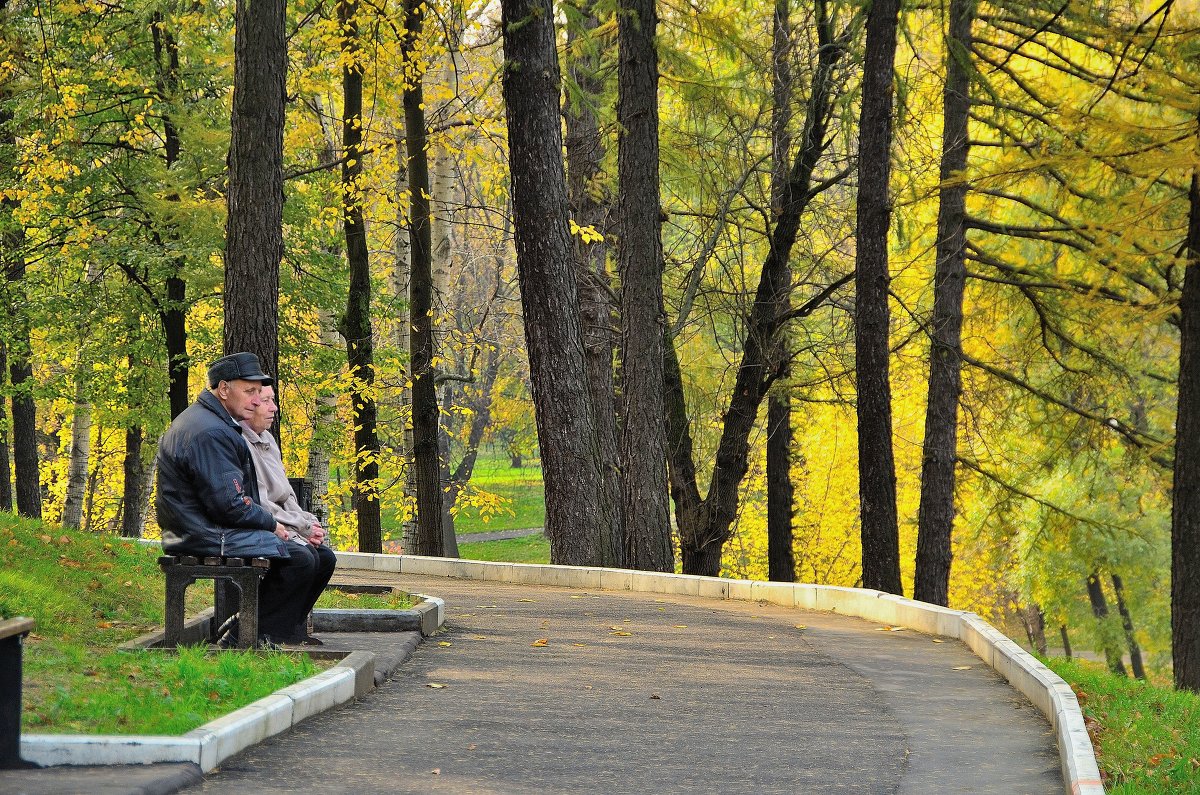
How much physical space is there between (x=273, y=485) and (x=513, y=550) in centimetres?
3655

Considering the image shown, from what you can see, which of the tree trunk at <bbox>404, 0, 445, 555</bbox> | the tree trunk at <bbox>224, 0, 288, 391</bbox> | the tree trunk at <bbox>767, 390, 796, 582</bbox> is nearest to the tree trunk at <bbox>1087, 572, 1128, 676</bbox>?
the tree trunk at <bbox>767, 390, 796, 582</bbox>

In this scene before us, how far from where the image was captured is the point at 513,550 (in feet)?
144

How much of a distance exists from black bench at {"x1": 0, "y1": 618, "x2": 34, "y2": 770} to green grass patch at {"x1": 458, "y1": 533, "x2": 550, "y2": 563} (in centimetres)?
3561

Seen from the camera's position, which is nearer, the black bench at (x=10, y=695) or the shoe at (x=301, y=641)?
the black bench at (x=10, y=695)

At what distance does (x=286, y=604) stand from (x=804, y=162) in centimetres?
1497

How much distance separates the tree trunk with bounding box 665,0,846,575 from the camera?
21.0 meters

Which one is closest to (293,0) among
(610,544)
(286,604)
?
(610,544)

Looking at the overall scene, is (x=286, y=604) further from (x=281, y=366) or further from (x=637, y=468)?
(x=281, y=366)

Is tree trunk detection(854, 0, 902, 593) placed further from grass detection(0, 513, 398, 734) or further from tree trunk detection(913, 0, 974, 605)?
grass detection(0, 513, 398, 734)

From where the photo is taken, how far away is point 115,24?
21.5 metres

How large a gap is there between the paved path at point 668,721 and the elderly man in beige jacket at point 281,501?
26.6 inches

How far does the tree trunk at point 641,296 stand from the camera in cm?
1661

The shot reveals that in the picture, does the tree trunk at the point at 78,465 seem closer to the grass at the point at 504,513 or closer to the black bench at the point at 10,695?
the grass at the point at 504,513

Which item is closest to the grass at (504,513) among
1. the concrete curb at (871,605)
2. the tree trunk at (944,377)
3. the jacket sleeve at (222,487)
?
the tree trunk at (944,377)
